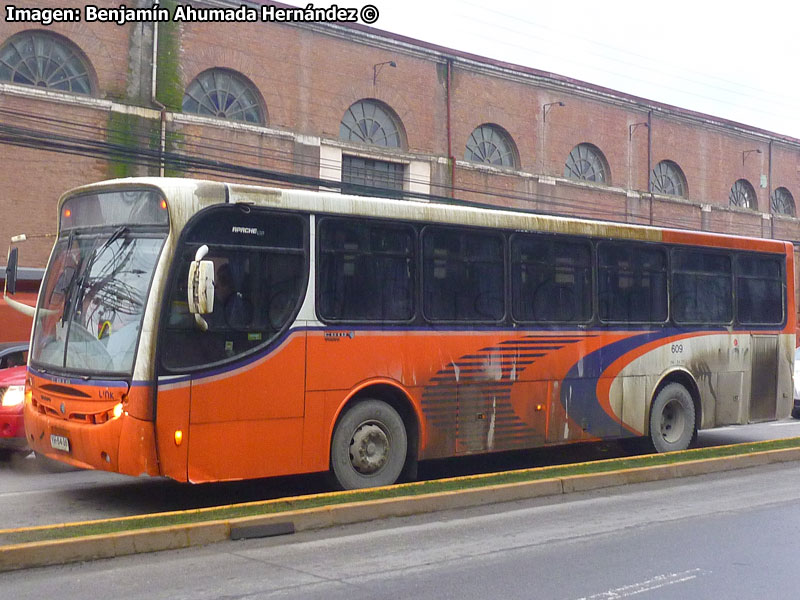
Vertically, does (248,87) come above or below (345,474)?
above

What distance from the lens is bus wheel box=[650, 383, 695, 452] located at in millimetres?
14164

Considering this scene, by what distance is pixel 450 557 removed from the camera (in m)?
7.72

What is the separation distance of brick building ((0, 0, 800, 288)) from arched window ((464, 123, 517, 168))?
71 millimetres

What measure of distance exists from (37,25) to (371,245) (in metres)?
20.5

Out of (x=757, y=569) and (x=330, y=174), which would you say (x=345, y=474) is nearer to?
(x=757, y=569)

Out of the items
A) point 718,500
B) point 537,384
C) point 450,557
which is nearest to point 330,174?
point 537,384

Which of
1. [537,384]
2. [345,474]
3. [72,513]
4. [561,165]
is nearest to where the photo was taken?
[72,513]

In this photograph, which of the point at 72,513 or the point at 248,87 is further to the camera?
the point at 248,87

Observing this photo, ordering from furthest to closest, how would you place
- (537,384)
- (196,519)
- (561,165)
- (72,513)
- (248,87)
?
1. (561,165)
2. (248,87)
3. (537,384)
4. (72,513)
5. (196,519)

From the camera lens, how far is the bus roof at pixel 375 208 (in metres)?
9.39

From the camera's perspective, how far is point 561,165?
132 feet

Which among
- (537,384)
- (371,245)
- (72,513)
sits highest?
(371,245)

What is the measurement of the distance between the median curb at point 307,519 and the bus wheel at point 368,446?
0.88 meters

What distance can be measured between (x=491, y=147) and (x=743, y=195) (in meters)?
17.6
